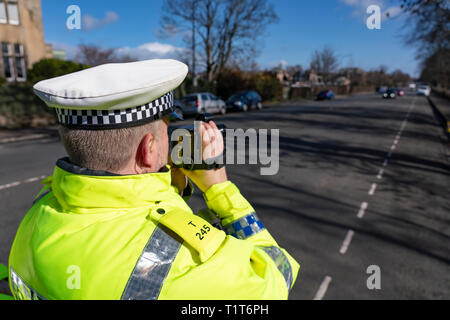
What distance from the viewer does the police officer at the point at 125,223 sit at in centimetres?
89

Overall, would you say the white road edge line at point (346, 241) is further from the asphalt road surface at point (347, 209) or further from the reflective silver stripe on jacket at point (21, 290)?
the reflective silver stripe on jacket at point (21, 290)

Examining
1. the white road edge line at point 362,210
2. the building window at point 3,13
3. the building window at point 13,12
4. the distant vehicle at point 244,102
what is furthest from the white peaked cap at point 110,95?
the building window at point 13,12

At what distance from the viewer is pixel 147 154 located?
1075 mm

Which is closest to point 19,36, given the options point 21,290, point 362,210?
point 362,210

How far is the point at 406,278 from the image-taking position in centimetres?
315

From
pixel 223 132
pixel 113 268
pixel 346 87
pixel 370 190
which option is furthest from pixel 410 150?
pixel 346 87

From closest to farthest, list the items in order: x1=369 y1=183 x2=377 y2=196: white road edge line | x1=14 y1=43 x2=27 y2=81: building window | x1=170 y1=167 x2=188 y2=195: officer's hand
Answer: x1=170 y1=167 x2=188 y2=195: officer's hand → x1=369 y1=183 x2=377 y2=196: white road edge line → x1=14 y1=43 x2=27 y2=81: building window

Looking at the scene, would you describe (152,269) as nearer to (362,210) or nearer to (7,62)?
(362,210)

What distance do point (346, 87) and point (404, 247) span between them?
2826 inches

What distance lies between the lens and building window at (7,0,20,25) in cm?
1953

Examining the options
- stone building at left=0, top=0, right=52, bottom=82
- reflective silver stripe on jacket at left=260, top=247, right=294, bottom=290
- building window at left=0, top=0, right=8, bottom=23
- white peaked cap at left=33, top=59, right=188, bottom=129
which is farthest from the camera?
stone building at left=0, top=0, right=52, bottom=82

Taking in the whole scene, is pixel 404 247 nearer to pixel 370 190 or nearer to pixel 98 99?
pixel 370 190

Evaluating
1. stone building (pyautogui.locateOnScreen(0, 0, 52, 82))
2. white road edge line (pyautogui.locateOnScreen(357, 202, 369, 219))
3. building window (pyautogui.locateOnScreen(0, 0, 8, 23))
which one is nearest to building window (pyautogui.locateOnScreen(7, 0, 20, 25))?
stone building (pyautogui.locateOnScreen(0, 0, 52, 82))

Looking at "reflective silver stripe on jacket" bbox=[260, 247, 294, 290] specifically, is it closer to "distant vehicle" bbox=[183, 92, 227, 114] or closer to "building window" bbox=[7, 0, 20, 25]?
"distant vehicle" bbox=[183, 92, 227, 114]
